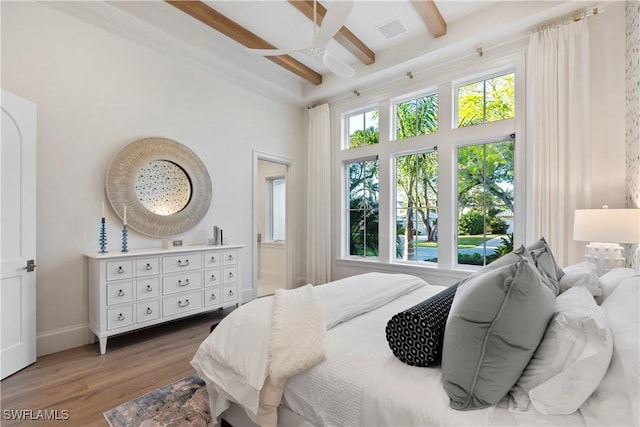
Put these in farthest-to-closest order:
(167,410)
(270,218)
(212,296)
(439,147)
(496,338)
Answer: (270,218)
(439,147)
(212,296)
(167,410)
(496,338)

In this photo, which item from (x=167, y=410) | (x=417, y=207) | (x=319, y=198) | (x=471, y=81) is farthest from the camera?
(x=319, y=198)

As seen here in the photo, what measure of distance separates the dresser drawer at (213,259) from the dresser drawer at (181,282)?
0.13 m

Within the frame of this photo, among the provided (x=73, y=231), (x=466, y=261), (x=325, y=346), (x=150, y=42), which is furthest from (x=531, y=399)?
(x=150, y=42)

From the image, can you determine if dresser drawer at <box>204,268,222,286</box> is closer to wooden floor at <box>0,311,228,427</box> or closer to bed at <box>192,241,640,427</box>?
wooden floor at <box>0,311,228,427</box>

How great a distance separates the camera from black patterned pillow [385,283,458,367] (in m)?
1.10

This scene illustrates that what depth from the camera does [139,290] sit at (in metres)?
2.73

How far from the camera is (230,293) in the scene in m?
3.48

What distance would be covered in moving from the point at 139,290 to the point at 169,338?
570mm

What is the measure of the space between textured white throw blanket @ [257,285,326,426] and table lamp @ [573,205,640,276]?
2.19 m

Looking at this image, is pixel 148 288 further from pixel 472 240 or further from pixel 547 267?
pixel 472 240

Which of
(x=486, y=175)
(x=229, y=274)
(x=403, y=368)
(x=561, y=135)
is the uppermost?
(x=561, y=135)

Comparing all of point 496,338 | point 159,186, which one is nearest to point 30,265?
point 159,186

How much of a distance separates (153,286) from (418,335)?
8.55 ft

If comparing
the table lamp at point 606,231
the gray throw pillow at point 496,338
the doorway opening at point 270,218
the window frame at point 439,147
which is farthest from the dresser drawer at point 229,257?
the table lamp at point 606,231
